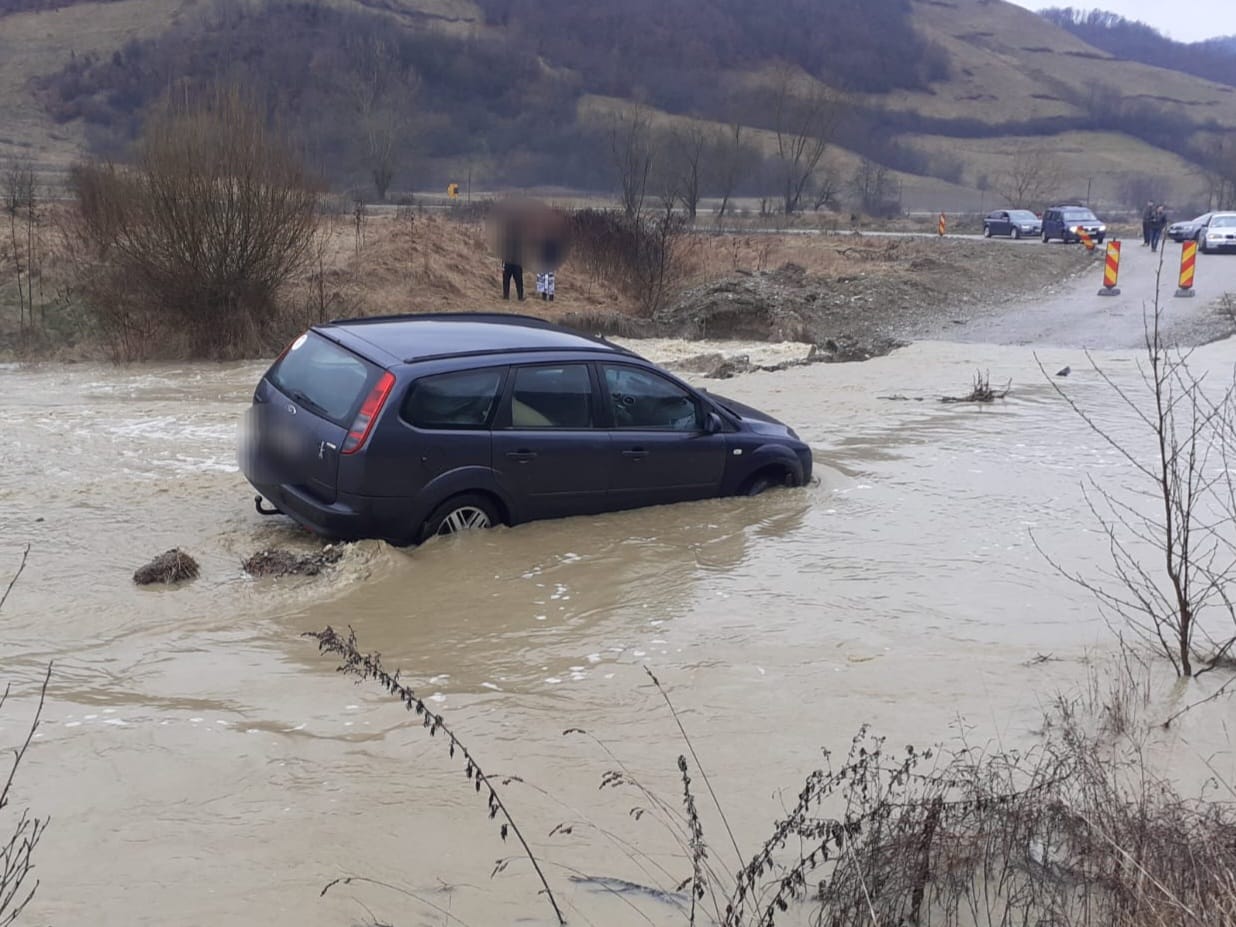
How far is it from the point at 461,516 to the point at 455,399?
30.4 inches

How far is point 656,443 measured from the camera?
8.43 meters

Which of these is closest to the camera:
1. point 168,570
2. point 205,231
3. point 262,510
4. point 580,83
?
point 168,570

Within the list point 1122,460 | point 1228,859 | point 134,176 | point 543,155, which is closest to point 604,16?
point 543,155

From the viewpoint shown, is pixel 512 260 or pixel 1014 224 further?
pixel 1014 224

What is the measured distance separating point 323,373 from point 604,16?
124 m

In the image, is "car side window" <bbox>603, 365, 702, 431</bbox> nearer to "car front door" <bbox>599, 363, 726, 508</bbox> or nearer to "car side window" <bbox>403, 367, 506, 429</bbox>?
"car front door" <bbox>599, 363, 726, 508</bbox>

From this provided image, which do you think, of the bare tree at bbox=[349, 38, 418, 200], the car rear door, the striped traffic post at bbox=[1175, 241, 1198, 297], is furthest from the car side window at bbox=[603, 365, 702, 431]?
the bare tree at bbox=[349, 38, 418, 200]

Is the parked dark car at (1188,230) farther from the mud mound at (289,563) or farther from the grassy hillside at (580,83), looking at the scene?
the mud mound at (289,563)

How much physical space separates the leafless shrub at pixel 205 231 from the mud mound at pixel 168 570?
11.8 meters

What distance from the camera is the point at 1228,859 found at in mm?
3715

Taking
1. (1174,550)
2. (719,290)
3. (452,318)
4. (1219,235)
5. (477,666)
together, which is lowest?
(477,666)

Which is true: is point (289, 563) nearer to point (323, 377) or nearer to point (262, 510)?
point (262, 510)

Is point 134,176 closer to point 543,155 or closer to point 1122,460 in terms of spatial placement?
point 1122,460

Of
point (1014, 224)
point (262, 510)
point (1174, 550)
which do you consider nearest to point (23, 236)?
point (262, 510)
